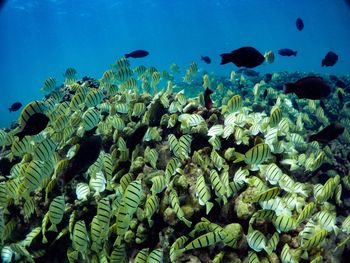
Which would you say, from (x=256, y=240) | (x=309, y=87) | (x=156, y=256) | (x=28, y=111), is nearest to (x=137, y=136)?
(x=28, y=111)

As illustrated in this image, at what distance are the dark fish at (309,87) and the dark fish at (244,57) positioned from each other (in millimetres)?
954

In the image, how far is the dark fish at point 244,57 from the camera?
576 cm

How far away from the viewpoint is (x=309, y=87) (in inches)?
205

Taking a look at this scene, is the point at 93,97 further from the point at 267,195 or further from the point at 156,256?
the point at 267,195

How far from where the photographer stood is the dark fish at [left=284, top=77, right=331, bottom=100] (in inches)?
204

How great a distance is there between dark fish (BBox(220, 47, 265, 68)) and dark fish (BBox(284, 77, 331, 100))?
0.95 meters

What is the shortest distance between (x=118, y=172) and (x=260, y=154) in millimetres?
2471

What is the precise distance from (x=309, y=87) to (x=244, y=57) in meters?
1.30

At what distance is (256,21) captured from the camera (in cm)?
10088

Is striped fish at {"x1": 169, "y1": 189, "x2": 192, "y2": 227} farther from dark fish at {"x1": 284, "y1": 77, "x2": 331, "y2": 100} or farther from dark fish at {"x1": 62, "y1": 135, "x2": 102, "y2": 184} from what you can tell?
dark fish at {"x1": 284, "y1": 77, "x2": 331, "y2": 100}

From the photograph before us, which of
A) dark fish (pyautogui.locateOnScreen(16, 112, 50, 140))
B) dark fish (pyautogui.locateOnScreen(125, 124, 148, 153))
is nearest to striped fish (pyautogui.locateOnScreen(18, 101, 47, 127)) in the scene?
dark fish (pyautogui.locateOnScreen(16, 112, 50, 140))

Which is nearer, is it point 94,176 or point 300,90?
point 94,176

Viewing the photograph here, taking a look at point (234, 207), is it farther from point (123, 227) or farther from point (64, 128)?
point (64, 128)

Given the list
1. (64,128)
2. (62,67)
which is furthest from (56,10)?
(62,67)
